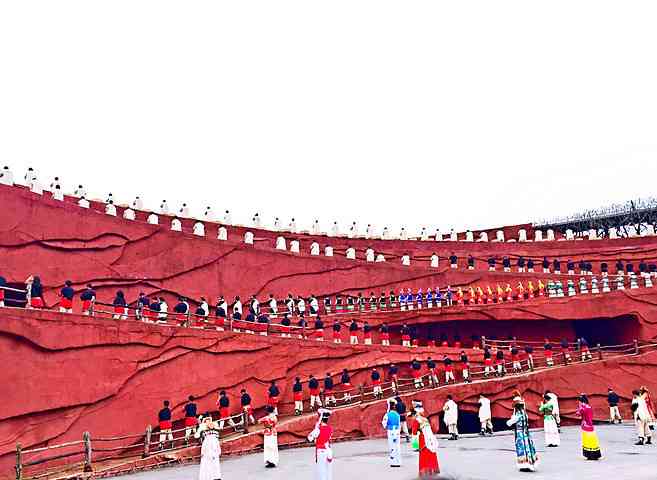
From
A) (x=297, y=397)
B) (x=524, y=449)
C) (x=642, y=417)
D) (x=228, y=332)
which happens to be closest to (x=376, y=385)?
(x=297, y=397)

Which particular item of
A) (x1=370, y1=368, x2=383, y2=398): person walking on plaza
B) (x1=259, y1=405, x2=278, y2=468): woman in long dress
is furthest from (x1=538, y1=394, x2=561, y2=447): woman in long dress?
(x1=259, y1=405, x2=278, y2=468): woman in long dress

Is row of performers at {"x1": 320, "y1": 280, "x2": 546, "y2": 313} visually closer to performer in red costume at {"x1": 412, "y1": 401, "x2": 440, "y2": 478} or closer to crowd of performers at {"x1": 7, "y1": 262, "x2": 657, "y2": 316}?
crowd of performers at {"x1": 7, "y1": 262, "x2": 657, "y2": 316}

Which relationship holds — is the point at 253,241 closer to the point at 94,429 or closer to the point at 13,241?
the point at 13,241

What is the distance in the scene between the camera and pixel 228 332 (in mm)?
17391

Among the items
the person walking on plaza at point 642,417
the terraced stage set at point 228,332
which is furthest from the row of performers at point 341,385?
the person walking on plaza at point 642,417

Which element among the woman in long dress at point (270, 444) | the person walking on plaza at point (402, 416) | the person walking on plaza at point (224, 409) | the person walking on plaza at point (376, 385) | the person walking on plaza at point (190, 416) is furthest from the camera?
the person walking on plaza at point (376, 385)

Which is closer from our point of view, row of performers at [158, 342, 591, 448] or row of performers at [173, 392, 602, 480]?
row of performers at [173, 392, 602, 480]

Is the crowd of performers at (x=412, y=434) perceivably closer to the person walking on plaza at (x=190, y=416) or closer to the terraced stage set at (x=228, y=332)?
the person walking on plaza at (x=190, y=416)

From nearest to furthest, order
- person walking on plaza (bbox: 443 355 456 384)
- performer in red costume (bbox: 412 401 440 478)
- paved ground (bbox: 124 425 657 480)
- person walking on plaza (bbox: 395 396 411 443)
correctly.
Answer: performer in red costume (bbox: 412 401 440 478) → paved ground (bbox: 124 425 657 480) → person walking on plaza (bbox: 395 396 411 443) → person walking on plaza (bbox: 443 355 456 384)

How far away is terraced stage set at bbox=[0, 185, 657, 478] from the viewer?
14.4 m

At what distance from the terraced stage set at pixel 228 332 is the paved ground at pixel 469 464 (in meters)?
1.63

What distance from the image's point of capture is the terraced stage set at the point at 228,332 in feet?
47.3

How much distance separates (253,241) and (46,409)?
12.8 m

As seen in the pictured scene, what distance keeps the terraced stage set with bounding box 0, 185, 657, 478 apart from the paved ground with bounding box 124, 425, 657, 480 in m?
1.63
